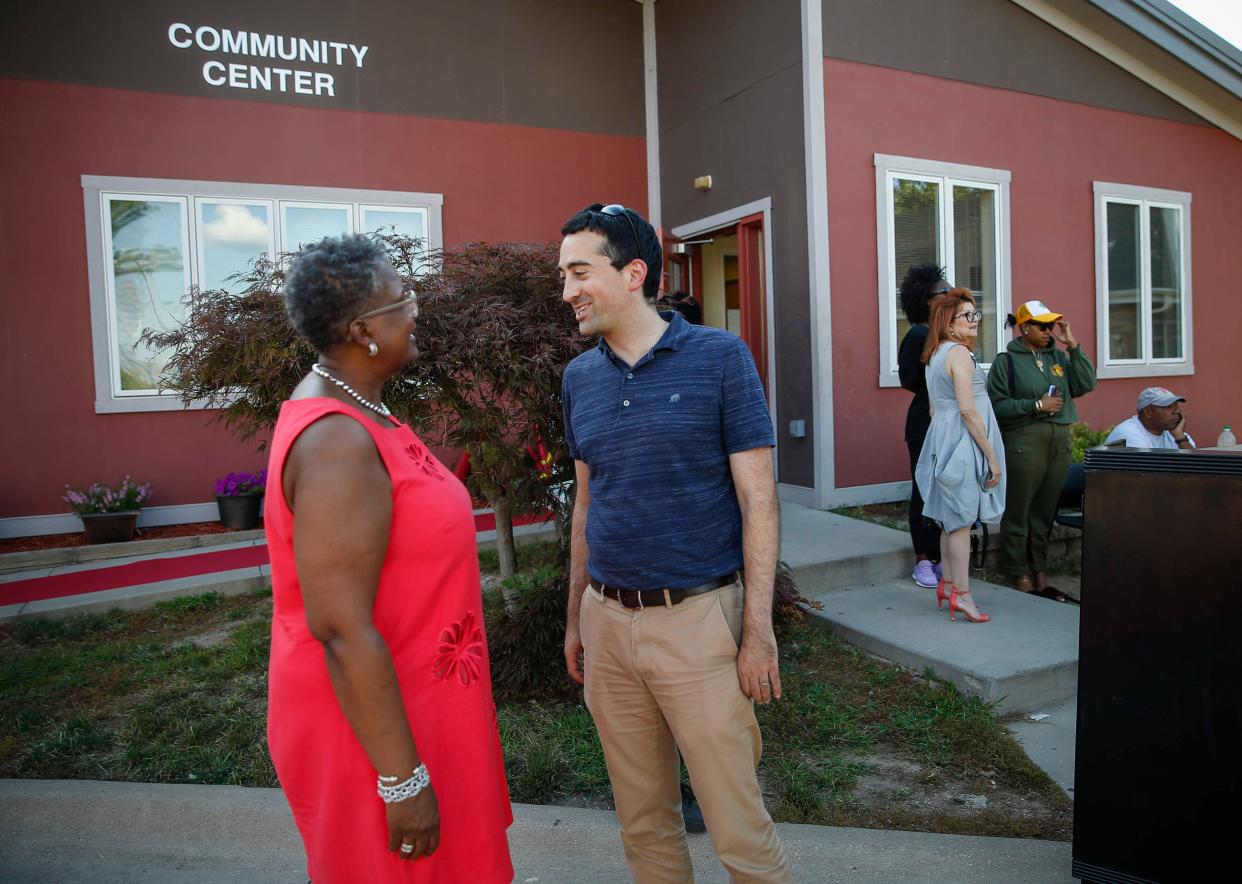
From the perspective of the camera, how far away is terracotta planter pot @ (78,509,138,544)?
773 cm

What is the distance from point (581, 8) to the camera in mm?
9688

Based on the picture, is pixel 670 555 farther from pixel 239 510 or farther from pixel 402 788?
pixel 239 510

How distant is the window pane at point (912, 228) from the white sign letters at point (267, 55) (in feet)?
17.6

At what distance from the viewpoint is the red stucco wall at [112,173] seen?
25.6ft

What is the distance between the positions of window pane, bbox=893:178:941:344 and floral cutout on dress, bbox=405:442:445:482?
287 inches

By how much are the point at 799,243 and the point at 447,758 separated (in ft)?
22.9

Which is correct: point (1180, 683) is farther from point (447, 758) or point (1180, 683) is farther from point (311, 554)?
point (311, 554)

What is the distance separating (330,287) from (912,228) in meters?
7.85

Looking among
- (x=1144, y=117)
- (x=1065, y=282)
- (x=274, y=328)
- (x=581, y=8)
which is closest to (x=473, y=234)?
(x=581, y=8)

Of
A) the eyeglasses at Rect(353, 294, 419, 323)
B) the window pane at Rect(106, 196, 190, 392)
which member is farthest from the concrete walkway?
the window pane at Rect(106, 196, 190, 392)

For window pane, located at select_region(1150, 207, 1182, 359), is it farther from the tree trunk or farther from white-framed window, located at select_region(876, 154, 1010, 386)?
the tree trunk

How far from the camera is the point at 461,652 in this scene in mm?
1912

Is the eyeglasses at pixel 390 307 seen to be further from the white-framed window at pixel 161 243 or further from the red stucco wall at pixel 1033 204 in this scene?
the red stucco wall at pixel 1033 204

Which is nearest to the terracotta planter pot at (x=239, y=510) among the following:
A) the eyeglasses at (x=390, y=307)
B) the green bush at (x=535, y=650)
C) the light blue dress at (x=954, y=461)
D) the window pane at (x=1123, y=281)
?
the green bush at (x=535, y=650)
